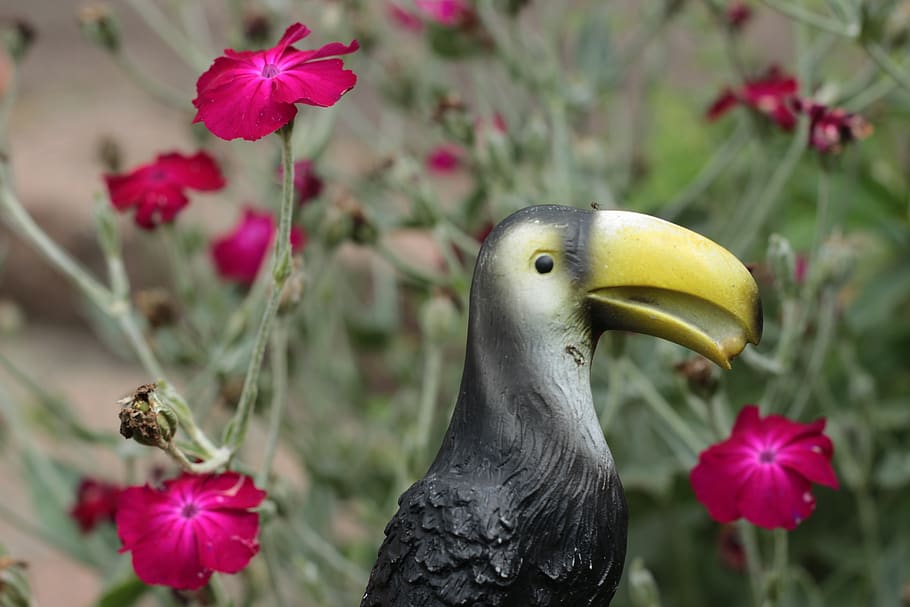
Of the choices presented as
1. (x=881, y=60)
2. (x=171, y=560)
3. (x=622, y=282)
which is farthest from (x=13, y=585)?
(x=881, y=60)

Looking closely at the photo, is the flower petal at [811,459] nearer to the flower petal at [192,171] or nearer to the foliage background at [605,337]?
the foliage background at [605,337]

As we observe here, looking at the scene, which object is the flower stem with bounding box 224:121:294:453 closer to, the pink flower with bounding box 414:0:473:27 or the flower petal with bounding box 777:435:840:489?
the flower petal with bounding box 777:435:840:489

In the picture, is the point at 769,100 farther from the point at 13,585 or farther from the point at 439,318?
the point at 13,585

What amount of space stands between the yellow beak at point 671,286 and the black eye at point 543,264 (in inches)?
0.6

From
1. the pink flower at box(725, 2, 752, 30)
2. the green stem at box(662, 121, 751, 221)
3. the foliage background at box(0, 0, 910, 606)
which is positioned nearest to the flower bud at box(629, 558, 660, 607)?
the foliage background at box(0, 0, 910, 606)

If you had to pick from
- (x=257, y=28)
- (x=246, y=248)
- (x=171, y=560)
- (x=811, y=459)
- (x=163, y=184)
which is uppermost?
(x=257, y=28)

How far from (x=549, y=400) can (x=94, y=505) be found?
0.42m

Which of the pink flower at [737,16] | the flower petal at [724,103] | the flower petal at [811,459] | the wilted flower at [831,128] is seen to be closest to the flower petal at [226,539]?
the flower petal at [811,459]

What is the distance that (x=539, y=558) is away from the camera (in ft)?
1.49

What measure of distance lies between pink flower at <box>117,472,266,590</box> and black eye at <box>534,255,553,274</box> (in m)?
0.17

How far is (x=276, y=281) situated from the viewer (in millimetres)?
525

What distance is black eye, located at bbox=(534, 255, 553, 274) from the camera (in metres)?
0.46

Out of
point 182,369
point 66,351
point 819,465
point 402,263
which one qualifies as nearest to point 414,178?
point 402,263

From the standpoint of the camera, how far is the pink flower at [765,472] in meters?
0.54
